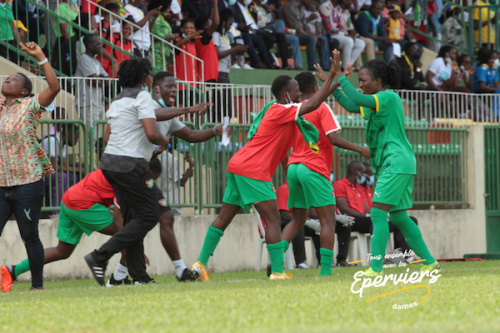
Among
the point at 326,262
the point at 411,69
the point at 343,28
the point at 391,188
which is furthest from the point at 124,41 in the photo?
the point at 411,69

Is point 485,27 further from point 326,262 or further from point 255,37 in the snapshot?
point 326,262

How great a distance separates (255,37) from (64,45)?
5.66 meters

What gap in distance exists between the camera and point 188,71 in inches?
641

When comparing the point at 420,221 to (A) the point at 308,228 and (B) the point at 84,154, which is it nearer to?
(A) the point at 308,228

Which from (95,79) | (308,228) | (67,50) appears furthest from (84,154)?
(308,228)

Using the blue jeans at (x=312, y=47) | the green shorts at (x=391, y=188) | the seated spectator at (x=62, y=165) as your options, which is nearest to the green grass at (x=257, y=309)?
the green shorts at (x=391, y=188)

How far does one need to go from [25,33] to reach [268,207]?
713 centimetres

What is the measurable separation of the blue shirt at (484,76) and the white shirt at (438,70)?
0.75 meters

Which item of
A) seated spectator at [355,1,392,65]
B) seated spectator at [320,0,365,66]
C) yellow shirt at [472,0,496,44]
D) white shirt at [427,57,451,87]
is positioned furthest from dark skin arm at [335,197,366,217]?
yellow shirt at [472,0,496,44]

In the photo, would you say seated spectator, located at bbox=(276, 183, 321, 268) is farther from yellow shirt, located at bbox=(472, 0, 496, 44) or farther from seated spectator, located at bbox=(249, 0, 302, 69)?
yellow shirt, located at bbox=(472, 0, 496, 44)

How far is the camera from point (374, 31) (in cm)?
2267

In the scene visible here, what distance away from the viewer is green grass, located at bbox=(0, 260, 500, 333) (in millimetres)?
5516

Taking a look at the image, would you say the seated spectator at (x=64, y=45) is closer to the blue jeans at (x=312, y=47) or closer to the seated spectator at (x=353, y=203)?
the seated spectator at (x=353, y=203)

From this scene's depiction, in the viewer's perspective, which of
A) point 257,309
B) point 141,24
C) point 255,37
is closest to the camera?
point 257,309
